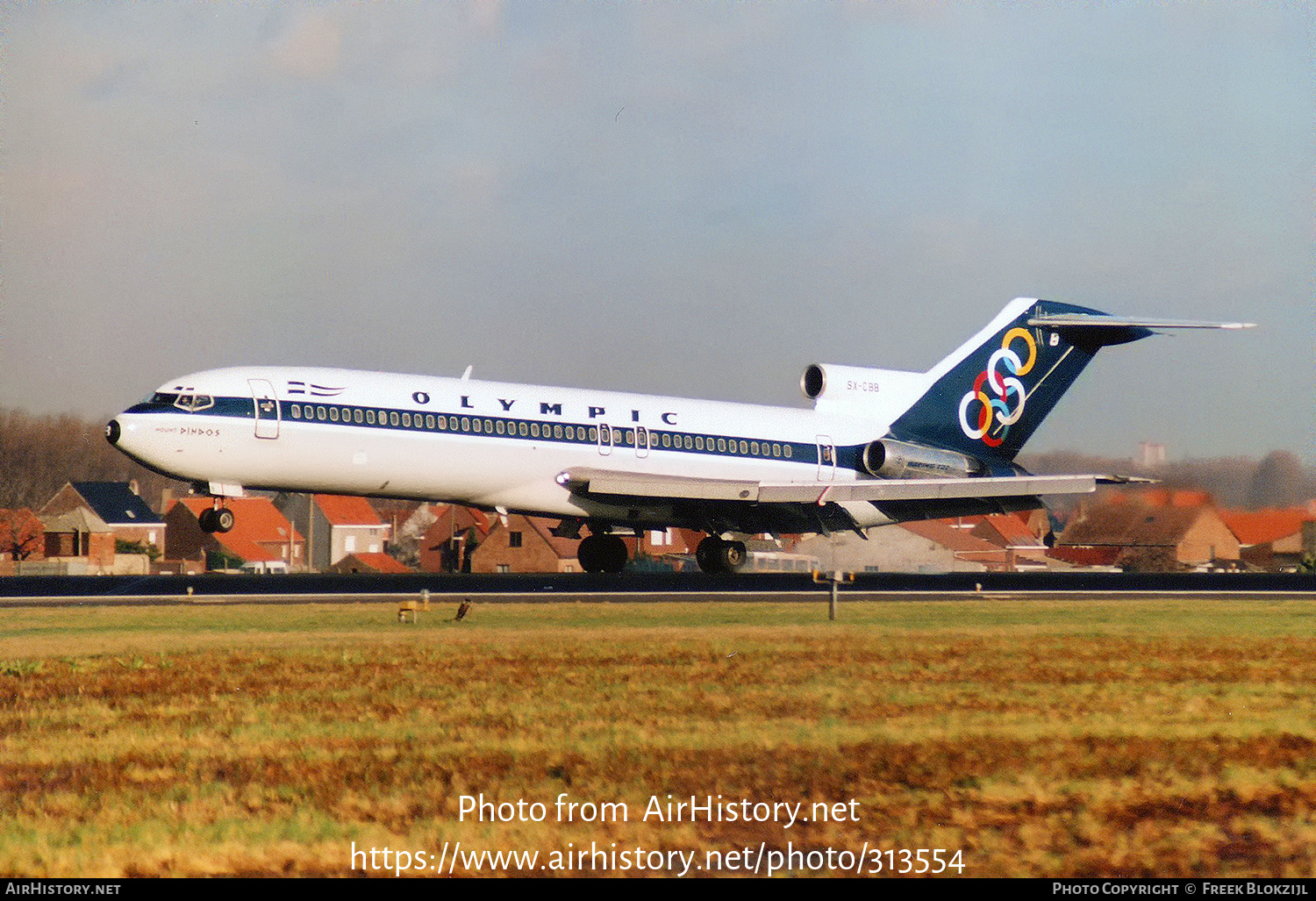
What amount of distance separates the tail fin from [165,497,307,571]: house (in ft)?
134

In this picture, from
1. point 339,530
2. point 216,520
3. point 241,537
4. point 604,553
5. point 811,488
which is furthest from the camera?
point 241,537

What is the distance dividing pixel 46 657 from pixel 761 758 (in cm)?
1115

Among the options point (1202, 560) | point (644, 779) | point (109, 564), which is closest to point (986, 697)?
point (644, 779)

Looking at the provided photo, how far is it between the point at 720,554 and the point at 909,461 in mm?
6276

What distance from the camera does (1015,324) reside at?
145 feet

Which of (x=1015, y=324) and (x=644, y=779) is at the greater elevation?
(x=1015, y=324)

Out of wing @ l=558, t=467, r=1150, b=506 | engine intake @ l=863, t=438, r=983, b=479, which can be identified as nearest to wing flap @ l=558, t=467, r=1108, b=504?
wing @ l=558, t=467, r=1150, b=506

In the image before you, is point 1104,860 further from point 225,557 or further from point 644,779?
point 225,557

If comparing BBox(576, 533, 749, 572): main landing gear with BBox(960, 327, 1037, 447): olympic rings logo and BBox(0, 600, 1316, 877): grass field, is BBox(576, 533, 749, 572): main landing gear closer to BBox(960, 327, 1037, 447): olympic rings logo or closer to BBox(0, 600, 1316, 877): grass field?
BBox(960, 327, 1037, 447): olympic rings logo

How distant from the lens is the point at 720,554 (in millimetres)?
40625

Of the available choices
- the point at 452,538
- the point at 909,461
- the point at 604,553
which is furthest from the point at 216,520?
the point at 452,538

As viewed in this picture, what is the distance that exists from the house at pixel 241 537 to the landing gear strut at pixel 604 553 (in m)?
37.9

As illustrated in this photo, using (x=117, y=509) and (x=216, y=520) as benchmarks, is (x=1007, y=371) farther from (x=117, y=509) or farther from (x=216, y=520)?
(x=117, y=509)

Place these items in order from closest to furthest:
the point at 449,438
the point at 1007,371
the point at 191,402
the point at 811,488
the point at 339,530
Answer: the point at 191,402, the point at 449,438, the point at 811,488, the point at 1007,371, the point at 339,530
